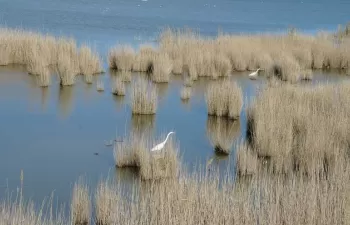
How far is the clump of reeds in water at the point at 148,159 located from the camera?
648 centimetres

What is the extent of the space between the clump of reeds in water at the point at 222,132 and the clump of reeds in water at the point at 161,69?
323 centimetres

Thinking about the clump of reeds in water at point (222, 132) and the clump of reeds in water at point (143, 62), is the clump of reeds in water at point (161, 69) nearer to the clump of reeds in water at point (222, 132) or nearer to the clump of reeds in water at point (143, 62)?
the clump of reeds in water at point (143, 62)

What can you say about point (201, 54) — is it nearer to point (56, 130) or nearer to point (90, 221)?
point (56, 130)

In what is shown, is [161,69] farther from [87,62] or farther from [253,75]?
[253,75]

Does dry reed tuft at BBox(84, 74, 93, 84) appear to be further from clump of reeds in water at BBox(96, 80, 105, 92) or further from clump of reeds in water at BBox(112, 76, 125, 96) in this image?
clump of reeds in water at BBox(112, 76, 125, 96)

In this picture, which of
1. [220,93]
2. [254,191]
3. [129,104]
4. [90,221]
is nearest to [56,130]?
[129,104]

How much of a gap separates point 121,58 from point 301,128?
23.3 feet

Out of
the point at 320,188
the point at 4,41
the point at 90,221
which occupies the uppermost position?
the point at 4,41

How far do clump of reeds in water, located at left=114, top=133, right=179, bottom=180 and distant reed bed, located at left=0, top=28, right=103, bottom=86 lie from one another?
5888 mm

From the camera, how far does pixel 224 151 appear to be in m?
7.90

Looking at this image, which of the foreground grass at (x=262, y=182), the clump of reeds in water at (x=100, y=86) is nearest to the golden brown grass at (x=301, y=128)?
the foreground grass at (x=262, y=182)

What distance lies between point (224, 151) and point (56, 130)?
2.68m

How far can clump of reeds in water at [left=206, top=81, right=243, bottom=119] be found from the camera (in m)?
9.93

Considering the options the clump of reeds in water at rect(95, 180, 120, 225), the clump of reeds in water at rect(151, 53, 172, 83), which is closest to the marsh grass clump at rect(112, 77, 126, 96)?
the clump of reeds in water at rect(151, 53, 172, 83)
